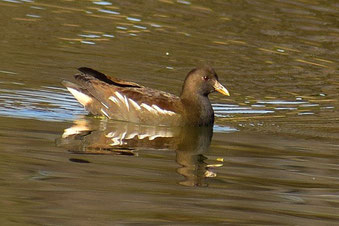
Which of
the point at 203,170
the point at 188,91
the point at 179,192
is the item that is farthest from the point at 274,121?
the point at 179,192

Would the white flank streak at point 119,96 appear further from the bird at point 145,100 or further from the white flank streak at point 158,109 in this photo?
the white flank streak at point 158,109

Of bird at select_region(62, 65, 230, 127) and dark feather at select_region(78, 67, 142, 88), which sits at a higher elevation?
dark feather at select_region(78, 67, 142, 88)

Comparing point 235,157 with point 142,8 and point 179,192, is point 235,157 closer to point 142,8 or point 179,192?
point 179,192

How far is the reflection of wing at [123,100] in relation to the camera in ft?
38.1

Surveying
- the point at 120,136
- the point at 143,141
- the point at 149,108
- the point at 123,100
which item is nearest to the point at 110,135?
the point at 120,136

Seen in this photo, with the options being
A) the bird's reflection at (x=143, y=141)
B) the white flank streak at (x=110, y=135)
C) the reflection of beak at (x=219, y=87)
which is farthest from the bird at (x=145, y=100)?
the white flank streak at (x=110, y=135)

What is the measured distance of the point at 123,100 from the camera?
11758 mm

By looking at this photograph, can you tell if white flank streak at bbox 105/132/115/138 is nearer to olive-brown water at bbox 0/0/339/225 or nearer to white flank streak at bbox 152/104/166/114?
olive-brown water at bbox 0/0/339/225

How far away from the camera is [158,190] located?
8141 mm

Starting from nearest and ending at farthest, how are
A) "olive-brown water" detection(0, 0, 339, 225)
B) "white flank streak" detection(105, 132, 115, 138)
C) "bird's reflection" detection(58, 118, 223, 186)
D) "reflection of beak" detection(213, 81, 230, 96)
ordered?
"olive-brown water" detection(0, 0, 339, 225) → "bird's reflection" detection(58, 118, 223, 186) → "white flank streak" detection(105, 132, 115, 138) → "reflection of beak" detection(213, 81, 230, 96)

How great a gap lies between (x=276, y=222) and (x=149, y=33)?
358 inches

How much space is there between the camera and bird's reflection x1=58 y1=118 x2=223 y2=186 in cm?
940

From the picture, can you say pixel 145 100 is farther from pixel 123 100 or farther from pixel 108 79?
pixel 108 79


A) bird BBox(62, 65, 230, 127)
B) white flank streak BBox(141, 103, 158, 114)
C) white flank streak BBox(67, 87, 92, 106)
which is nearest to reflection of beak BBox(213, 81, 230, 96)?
bird BBox(62, 65, 230, 127)
